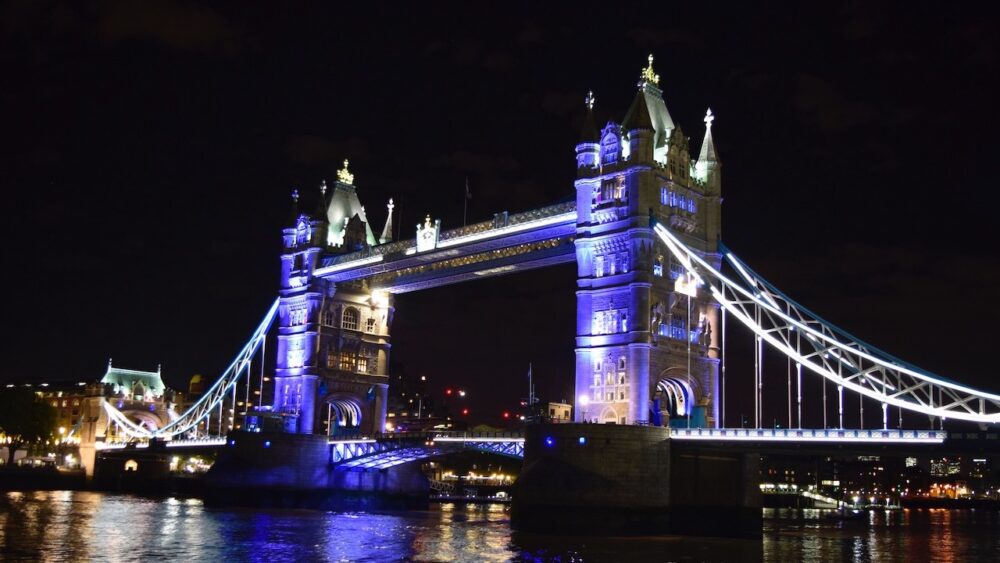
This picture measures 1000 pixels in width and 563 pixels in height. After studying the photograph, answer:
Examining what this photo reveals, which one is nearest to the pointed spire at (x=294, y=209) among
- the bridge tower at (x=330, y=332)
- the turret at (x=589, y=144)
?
the bridge tower at (x=330, y=332)

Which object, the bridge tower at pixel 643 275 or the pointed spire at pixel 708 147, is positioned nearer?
the bridge tower at pixel 643 275

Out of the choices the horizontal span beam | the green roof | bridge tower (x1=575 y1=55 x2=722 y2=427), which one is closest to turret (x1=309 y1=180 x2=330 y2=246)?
bridge tower (x1=575 y1=55 x2=722 y2=427)

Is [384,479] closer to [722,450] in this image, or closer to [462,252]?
[462,252]

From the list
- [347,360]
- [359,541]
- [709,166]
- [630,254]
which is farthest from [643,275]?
[347,360]

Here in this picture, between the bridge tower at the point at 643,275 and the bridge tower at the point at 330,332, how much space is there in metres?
27.2

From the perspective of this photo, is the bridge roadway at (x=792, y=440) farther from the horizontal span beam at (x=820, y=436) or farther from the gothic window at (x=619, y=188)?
the gothic window at (x=619, y=188)

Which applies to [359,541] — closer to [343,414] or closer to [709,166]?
[709,166]

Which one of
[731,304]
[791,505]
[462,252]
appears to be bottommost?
[791,505]

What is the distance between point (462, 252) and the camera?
230 feet

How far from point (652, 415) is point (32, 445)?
3493 inches

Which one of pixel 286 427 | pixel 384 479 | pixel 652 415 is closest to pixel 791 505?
pixel 384 479

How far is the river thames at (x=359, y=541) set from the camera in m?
43.9

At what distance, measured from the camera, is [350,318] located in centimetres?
8438

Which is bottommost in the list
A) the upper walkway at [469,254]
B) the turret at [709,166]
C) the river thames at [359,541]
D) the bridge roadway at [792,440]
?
the river thames at [359,541]
